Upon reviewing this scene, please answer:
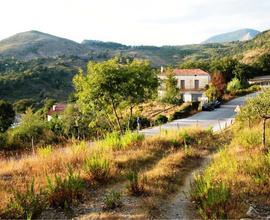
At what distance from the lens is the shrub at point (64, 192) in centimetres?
827

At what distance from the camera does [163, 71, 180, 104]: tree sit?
50.4m

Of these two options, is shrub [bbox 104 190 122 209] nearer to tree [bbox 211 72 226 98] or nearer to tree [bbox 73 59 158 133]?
tree [bbox 73 59 158 133]

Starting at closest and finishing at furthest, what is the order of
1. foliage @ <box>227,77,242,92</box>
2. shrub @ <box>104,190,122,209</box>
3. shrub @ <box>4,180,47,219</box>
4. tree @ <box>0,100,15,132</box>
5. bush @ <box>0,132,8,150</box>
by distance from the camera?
shrub @ <box>4,180,47,219</box>, shrub @ <box>104,190,122,209</box>, bush @ <box>0,132,8,150</box>, foliage @ <box>227,77,242,92</box>, tree @ <box>0,100,15,132</box>

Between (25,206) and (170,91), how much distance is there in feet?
144

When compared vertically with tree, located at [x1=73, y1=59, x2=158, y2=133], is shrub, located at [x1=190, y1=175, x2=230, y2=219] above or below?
below

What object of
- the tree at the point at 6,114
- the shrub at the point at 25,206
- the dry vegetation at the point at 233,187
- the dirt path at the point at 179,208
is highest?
the shrub at the point at 25,206

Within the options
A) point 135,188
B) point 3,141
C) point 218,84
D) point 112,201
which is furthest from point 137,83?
point 218,84

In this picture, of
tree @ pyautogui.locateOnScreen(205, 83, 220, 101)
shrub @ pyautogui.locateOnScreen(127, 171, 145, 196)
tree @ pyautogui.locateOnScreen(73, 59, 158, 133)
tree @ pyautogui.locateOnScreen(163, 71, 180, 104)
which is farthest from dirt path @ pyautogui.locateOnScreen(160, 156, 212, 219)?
tree @ pyautogui.locateOnScreen(163, 71, 180, 104)

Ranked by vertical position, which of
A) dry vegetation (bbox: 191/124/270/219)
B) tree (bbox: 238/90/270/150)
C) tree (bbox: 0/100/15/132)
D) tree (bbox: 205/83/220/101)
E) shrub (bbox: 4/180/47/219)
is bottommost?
tree (bbox: 0/100/15/132)

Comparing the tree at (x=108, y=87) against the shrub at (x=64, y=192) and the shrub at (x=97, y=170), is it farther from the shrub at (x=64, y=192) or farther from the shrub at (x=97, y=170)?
the shrub at (x=64, y=192)

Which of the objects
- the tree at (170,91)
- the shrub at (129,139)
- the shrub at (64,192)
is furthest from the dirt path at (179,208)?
the tree at (170,91)

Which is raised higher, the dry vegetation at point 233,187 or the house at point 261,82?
the dry vegetation at point 233,187

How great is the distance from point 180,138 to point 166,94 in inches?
1321

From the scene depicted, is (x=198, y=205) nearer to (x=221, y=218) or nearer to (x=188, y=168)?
(x=221, y=218)
